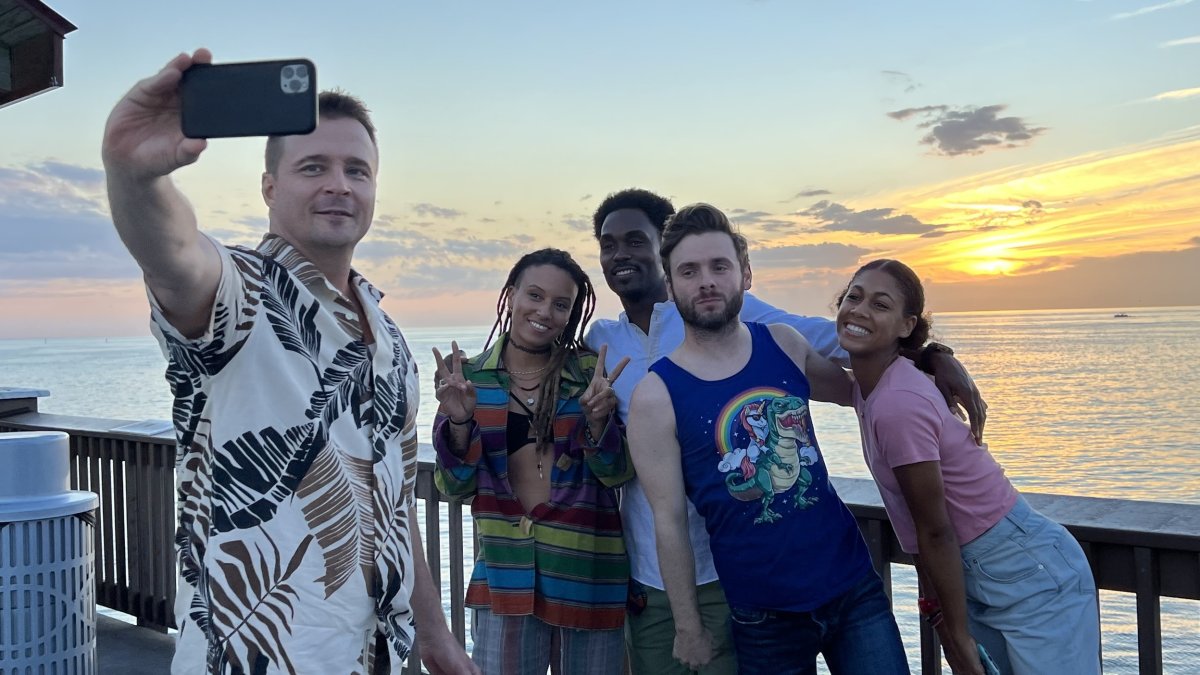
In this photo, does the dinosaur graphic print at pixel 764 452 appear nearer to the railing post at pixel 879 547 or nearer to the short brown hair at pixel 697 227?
the railing post at pixel 879 547

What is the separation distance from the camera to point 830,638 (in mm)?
2305

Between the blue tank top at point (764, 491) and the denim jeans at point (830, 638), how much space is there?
0.14ft

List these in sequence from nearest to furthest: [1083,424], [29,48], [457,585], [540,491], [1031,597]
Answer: [1031,597], [540,491], [457,585], [29,48], [1083,424]

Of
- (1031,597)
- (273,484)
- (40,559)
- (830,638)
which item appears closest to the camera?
(273,484)

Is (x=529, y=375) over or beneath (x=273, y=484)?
over

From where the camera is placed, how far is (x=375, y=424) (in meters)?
1.53

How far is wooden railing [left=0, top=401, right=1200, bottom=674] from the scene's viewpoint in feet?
6.92

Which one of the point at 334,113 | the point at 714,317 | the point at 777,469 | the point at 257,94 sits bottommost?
the point at 777,469

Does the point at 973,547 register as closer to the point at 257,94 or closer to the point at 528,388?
the point at 528,388

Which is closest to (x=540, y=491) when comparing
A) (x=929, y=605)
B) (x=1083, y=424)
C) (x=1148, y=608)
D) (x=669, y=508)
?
(x=669, y=508)

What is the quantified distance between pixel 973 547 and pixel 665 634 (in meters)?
0.89

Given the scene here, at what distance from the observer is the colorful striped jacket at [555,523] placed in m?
2.58

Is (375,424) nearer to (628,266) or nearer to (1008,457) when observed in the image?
(628,266)

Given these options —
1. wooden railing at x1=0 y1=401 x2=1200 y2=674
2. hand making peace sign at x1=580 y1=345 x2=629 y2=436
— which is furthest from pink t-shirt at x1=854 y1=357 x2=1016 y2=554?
hand making peace sign at x1=580 y1=345 x2=629 y2=436
